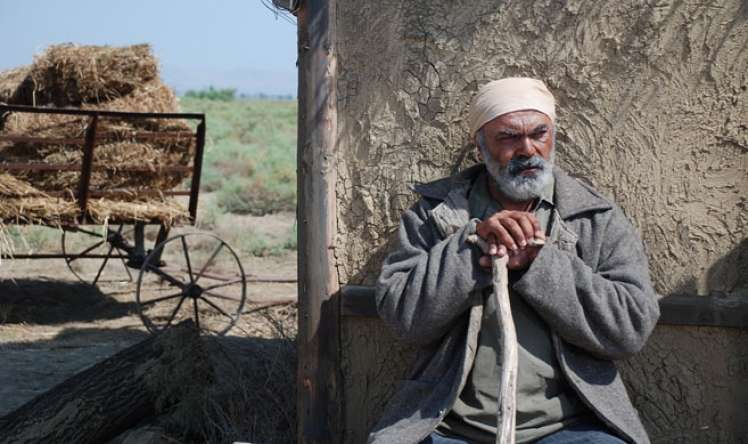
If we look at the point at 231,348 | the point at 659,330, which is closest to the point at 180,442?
the point at 231,348

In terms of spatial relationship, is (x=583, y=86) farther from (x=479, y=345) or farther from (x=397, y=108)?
(x=479, y=345)

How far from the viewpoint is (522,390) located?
3.24 metres

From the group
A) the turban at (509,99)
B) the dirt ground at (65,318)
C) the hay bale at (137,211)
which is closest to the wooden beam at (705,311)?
the turban at (509,99)

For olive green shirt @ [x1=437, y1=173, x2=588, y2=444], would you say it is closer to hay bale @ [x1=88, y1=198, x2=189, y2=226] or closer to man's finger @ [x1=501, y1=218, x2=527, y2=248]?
man's finger @ [x1=501, y1=218, x2=527, y2=248]

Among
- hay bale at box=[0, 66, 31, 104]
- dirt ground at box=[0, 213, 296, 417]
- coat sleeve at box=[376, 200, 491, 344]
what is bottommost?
dirt ground at box=[0, 213, 296, 417]

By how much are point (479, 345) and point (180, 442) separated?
1.97m

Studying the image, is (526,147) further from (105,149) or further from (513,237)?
(105,149)

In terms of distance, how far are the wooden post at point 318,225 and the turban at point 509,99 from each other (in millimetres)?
671

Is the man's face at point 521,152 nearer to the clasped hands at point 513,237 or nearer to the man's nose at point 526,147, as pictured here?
the man's nose at point 526,147

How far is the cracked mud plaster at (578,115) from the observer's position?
3672 mm

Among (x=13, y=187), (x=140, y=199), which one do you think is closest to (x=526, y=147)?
(x=13, y=187)

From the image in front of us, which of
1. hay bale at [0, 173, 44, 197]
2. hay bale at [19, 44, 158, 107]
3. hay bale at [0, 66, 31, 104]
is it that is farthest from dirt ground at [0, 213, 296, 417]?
hay bale at [19, 44, 158, 107]

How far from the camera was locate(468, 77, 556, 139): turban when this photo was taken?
3.44m

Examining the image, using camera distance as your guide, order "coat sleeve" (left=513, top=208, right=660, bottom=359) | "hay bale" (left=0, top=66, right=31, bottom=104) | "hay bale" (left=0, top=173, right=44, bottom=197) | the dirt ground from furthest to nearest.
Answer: "hay bale" (left=0, top=66, right=31, bottom=104), "hay bale" (left=0, top=173, right=44, bottom=197), the dirt ground, "coat sleeve" (left=513, top=208, right=660, bottom=359)
